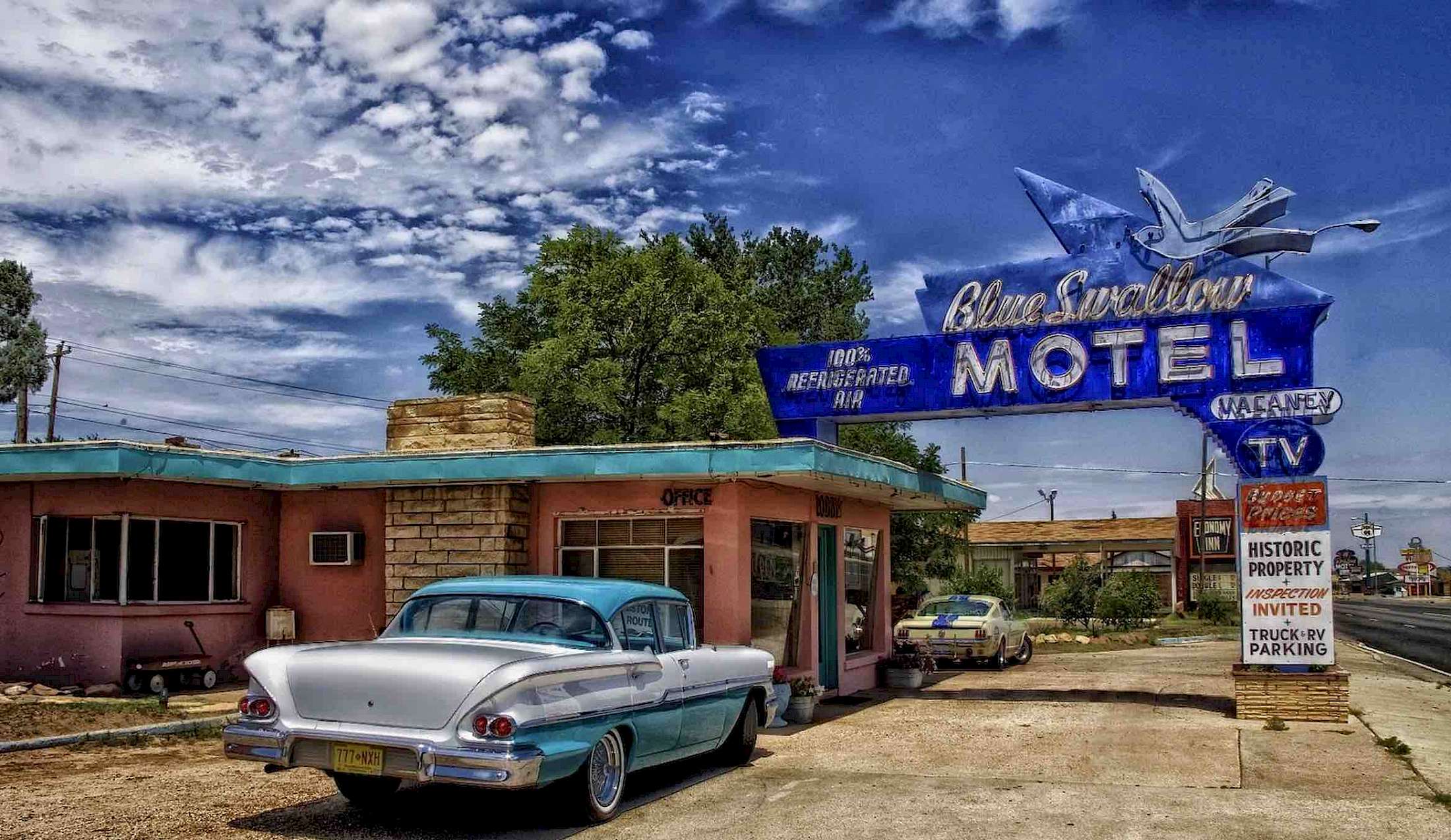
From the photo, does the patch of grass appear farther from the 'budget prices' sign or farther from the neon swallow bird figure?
the neon swallow bird figure

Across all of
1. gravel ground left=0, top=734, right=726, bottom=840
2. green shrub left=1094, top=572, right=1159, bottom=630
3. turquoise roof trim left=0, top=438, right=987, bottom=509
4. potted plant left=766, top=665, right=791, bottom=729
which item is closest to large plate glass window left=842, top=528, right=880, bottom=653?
turquoise roof trim left=0, top=438, right=987, bottom=509

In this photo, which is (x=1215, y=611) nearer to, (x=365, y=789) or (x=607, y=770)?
(x=607, y=770)

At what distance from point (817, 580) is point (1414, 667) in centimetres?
1607

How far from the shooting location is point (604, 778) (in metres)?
8.36

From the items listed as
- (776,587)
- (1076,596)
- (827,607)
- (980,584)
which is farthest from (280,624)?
(980,584)

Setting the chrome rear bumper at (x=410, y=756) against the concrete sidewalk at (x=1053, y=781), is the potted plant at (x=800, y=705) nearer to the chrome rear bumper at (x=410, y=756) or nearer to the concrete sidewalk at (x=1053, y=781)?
the concrete sidewalk at (x=1053, y=781)

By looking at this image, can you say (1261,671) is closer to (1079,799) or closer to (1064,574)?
(1079,799)

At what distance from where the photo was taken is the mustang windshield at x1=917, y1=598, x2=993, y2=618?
75.5 feet

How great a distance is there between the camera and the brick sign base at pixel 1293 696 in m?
14.4

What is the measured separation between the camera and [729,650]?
414 inches

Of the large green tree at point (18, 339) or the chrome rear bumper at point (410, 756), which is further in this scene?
the large green tree at point (18, 339)

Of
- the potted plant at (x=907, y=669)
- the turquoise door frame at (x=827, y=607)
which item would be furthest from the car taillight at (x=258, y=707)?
the potted plant at (x=907, y=669)

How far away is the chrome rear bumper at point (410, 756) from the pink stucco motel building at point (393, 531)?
21.7ft

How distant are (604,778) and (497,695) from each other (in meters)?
1.42
